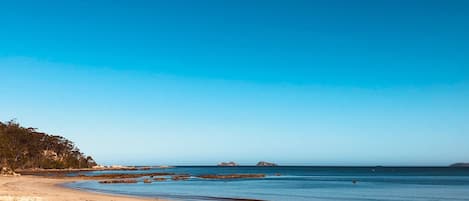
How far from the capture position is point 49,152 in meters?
172

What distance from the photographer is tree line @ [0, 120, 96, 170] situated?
147125 mm

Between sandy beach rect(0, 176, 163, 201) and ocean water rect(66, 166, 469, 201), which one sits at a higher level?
sandy beach rect(0, 176, 163, 201)

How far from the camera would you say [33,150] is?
163 m

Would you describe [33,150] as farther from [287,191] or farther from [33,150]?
[287,191]

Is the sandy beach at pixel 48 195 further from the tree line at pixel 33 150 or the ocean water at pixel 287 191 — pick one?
the tree line at pixel 33 150

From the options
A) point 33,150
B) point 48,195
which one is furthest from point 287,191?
point 33,150

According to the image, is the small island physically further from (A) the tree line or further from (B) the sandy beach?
(B) the sandy beach

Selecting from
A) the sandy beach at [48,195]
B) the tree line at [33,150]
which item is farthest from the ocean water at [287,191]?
the tree line at [33,150]

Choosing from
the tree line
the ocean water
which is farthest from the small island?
the ocean water

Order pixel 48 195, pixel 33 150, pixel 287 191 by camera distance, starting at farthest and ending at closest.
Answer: pixel 33 150 < pixel 287 191 < pixel 48 195

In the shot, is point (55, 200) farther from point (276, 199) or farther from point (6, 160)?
point (6, 160)

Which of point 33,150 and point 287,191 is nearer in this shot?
point 287,191

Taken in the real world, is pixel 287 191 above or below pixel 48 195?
below

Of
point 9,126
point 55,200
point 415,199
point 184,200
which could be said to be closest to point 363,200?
point 415,199
